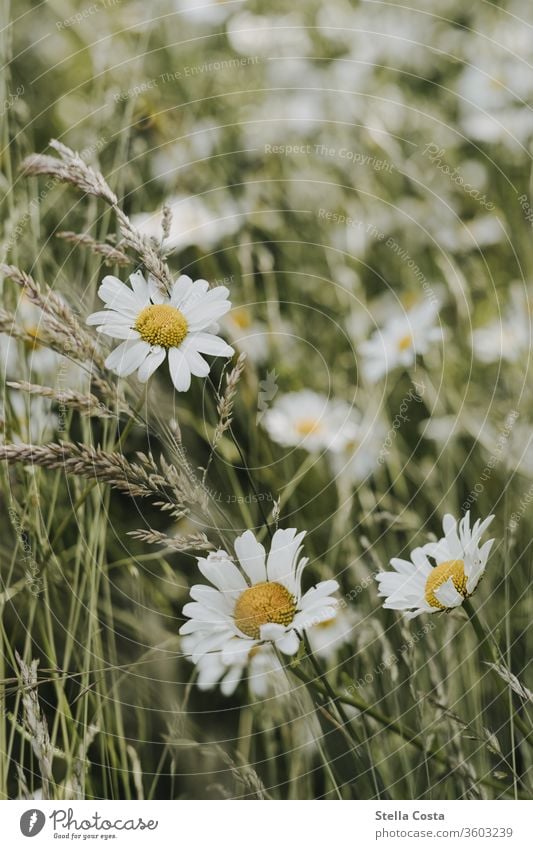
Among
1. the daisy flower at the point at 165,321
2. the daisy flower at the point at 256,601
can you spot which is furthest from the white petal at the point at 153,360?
the daisy flower at the point at 256,601

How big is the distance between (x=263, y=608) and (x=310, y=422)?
174 millimetres

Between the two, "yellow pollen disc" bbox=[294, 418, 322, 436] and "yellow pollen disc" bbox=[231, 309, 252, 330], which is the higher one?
"yellow pollen disc" bbox=[231, 309, 252, 330]

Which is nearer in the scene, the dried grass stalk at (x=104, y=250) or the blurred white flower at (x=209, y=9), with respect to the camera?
the dried grass stalk at (x=104, y=250)

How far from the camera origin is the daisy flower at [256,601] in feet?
1.24

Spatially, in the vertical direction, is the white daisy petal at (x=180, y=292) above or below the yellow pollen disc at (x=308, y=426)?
above

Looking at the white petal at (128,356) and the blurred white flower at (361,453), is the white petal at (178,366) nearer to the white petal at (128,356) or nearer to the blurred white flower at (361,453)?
the white petal at (128,356)

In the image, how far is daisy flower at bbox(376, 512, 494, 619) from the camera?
0.39 meters

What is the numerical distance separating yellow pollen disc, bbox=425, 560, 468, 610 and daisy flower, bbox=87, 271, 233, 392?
17 cm

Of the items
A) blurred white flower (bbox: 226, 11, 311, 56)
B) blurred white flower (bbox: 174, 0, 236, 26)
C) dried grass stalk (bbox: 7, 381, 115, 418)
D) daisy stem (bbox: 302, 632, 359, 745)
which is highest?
blurred white flower (bbox: 174, 0, 236, 26)

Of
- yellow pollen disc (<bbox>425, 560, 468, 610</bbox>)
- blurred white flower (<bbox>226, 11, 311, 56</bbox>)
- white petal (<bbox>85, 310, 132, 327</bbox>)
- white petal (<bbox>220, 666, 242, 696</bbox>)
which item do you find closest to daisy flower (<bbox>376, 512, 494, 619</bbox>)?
yellow pollen disc (<bbox>425, 560, 468, 610</bbox>)

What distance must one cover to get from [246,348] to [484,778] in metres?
0.31

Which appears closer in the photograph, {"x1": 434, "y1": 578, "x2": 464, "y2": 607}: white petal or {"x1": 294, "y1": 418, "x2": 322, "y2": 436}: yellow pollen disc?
{"x1": 434, "y1": 578, "x2": 464, "y2": 607}: white petal

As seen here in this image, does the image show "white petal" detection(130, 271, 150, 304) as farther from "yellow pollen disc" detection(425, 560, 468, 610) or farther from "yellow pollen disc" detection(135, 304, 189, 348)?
"yellow pollen disc" detection(425, 560, 468, 610)
